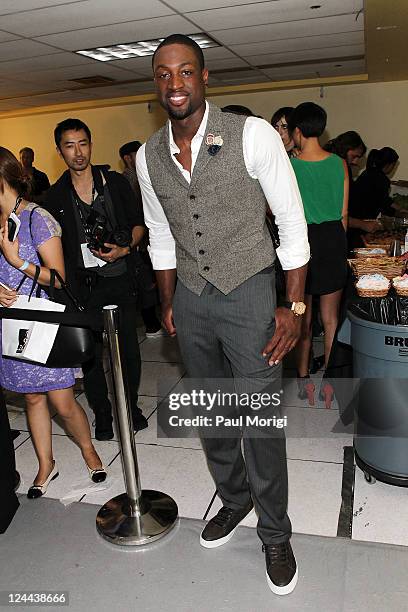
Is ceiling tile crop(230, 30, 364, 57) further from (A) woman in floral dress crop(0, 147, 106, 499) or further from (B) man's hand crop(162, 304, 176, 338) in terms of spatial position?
(B) man's hand crop(162, 304, 176, 338)

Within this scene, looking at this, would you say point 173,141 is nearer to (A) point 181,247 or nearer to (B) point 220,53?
(A) point 181,247

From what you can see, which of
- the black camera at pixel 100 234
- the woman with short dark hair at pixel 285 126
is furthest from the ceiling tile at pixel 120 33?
the black camera at pixel 100 234

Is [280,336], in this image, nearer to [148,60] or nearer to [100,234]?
[100,234]

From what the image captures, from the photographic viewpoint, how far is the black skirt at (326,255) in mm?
3027

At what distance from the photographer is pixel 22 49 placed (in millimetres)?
4281

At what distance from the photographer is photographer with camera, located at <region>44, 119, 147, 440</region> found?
103 inches

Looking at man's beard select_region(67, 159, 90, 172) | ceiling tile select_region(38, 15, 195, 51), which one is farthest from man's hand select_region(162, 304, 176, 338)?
ceiling tile select_region(38, 15, 195, 51)

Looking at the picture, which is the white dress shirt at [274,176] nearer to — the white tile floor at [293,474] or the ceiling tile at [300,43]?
the white tile floor at [293,474]

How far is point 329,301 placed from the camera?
3170 mm

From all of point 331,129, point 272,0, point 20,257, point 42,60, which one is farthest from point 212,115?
point 331,129

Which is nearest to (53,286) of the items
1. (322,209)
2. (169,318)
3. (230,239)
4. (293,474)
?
(169,318)

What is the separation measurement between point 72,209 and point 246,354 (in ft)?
4.58

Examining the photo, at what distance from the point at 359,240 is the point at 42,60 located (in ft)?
10.7

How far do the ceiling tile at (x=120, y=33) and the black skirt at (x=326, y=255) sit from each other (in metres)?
1.87
